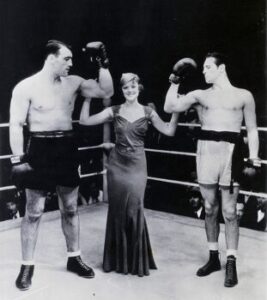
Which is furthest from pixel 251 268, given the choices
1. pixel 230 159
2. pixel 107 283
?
pixel 107 283

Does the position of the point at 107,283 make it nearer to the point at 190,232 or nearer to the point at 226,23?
the point at 190,232

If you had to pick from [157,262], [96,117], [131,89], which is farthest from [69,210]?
[131,89]

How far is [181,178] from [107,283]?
5.12ft

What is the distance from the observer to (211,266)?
2623 millimetres

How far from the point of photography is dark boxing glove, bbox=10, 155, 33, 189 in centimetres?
231

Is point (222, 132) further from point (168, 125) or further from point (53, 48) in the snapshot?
point (53, 48)

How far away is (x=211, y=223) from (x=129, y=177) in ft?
1.89

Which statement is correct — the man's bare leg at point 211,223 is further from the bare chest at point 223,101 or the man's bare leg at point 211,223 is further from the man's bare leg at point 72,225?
the man's bare leg at point 72,225

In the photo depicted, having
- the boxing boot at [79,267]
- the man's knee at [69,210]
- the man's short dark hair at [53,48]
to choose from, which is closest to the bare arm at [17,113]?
the man's short dark hair at [53,48]

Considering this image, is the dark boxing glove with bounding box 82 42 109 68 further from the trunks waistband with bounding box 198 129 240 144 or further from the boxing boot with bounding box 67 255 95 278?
the boxing boot with bounding box 67 255 95 278

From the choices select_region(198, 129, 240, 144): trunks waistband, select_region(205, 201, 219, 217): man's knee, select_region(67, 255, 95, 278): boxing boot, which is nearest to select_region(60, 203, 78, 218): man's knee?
select_region(67, 255, 95, 278): boxing boot

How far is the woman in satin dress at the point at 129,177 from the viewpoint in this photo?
253 centimetres

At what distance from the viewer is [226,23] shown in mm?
3166

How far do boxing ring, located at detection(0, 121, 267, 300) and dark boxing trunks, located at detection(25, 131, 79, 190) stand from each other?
0.57 m
